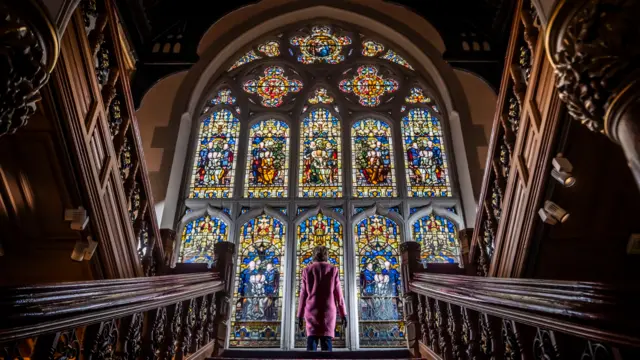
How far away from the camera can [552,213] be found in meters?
4.05

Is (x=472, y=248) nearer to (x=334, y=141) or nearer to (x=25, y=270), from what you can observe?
(x=334, y=141)

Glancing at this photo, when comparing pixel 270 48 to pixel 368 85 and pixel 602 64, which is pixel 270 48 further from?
pixel 602 64

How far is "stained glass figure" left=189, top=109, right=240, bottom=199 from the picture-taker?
8591 millimetres

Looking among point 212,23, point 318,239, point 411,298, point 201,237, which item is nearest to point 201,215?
point 201,237

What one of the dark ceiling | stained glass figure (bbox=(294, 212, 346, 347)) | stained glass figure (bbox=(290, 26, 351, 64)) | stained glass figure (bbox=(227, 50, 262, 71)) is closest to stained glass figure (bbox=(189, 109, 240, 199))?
stained glass figure (bbox=(227, 50, 262, 71))

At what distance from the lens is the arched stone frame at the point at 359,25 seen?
840 centimetres

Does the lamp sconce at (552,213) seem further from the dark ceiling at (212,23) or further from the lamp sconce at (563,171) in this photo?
the dark ceiling at (212,23)

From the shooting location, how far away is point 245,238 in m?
8.02

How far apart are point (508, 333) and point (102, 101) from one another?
3744 millimetres

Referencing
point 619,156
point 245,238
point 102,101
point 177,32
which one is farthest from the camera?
point 177,32

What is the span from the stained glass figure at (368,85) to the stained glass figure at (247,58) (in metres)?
1.89

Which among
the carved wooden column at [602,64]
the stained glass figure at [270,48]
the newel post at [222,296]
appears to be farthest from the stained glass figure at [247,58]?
the carved wooden column at [602,64]

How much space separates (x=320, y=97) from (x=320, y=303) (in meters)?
5.27

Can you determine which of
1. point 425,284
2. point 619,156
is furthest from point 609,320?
point 425,284
